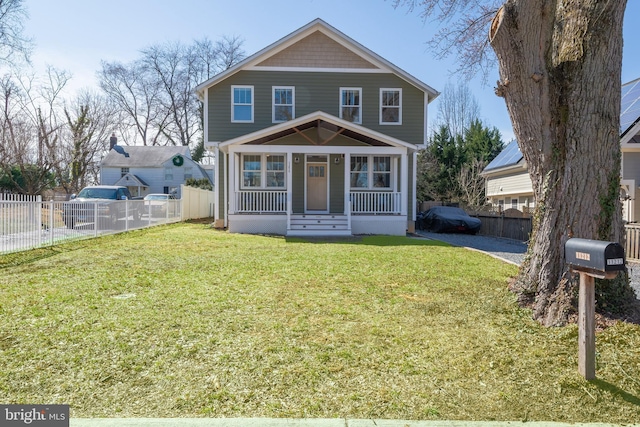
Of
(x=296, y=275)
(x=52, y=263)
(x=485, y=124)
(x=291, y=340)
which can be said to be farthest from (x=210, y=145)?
(x=485, y=124)

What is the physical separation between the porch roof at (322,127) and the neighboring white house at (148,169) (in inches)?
944

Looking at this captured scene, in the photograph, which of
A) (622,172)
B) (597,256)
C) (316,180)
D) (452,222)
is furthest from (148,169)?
(597,256)

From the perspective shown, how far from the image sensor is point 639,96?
47.0 ft

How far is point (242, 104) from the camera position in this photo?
1612cm

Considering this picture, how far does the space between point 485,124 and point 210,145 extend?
2526cm

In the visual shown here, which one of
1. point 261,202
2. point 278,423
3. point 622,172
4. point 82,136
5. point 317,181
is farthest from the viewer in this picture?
point 82,136

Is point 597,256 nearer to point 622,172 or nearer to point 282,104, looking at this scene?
point 622,172

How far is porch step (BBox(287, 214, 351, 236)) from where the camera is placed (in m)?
13.5

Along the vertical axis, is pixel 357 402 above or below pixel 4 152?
below

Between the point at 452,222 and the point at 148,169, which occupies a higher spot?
the point at 148,169

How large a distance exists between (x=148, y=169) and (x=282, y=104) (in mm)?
26367

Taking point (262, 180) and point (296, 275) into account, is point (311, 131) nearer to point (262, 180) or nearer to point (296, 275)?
point (262, 180)

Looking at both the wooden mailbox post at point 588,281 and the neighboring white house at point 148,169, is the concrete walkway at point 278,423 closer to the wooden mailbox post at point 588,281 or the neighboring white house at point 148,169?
the wooden mailbox post at point 588,281

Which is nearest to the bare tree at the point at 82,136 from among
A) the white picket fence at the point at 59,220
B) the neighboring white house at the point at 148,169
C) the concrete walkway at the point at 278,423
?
the neighboring white house at the point at 148,169
